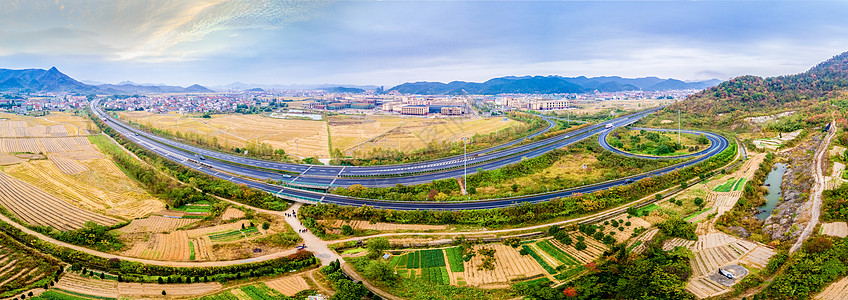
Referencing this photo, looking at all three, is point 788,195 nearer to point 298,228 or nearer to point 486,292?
point 486,292

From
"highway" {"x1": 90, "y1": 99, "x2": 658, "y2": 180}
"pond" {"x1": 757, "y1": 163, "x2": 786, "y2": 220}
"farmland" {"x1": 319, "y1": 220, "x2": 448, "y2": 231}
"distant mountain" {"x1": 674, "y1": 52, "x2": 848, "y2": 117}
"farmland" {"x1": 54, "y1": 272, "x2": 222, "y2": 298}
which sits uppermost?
"distant mountain" {"x1": 674, "y1": 52, "x2": 848, "y2": 117}

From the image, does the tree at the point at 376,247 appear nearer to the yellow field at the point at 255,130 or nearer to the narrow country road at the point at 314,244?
the narrow country road at the point at 314,244

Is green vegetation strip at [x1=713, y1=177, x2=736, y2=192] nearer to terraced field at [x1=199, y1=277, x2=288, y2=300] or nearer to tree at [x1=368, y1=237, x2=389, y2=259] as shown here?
tree at [x1=368, y1=237, x2=389, y2=259]

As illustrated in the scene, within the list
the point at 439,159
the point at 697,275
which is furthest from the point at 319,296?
the point at 439,159

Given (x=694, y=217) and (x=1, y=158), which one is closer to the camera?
(x=694, y=217)

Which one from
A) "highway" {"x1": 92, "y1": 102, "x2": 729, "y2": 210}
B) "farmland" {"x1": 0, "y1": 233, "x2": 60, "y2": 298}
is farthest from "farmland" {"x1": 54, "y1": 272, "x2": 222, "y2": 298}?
"highway" {"x1": 92, "y1": 102, "x2": 729, "y2": 210}
